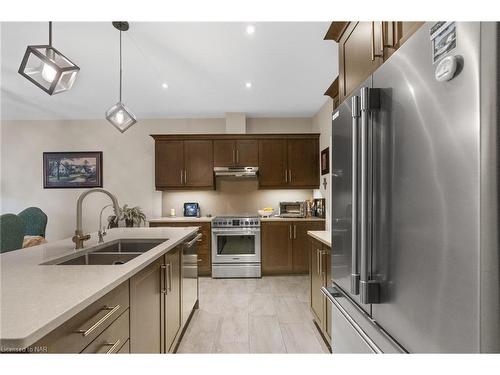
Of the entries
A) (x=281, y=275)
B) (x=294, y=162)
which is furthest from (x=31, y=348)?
(x=294, y=162)

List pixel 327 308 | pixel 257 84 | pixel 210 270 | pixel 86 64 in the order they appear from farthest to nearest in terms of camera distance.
Answer: pixel 210 270 < pixel 257 84 < pixel 86 64 < pixel 327 308

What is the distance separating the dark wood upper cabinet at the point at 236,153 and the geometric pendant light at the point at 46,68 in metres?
2.76

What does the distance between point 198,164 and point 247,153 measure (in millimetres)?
854

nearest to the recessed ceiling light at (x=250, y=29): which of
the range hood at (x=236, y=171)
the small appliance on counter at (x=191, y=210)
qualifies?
the range hood at (x=236, y=171)

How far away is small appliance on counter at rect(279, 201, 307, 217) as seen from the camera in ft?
14.6

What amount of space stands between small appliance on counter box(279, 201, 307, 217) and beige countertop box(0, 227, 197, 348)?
127 inches

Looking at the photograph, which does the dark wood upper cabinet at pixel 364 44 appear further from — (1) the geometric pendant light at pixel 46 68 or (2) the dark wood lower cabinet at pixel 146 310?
(1) the geometric pendant light at pixel 46 68

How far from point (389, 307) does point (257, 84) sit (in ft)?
10.1

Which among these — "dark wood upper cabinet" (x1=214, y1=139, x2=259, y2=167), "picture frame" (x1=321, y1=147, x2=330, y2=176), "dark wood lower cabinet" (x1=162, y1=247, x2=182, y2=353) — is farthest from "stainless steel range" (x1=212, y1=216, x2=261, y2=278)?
"dark wood lower cabinet" (x1=162, y1=247, x2=182, y2=353)

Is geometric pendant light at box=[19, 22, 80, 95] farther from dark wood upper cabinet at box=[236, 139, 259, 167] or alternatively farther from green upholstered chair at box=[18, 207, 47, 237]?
green upholstered chair at box=[18, 207, 47, 237]

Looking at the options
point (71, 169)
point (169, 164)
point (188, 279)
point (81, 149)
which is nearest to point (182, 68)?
point (169, 164)

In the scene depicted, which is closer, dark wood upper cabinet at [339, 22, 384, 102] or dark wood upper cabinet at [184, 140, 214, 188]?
dark wood upper cabinet at [339, 22, 384, 102]

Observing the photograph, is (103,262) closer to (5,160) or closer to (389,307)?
(389,307)
